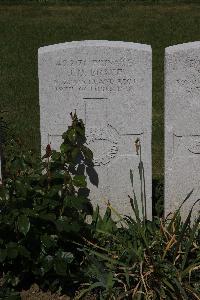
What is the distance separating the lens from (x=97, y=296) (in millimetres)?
4215

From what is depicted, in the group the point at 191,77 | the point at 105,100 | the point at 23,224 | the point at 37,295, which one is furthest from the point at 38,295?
the point at 191,77

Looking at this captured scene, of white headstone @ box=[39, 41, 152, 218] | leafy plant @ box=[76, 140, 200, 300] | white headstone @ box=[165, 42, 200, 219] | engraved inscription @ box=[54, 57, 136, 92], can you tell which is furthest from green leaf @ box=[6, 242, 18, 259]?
white headstone @ box=[165, 42, 200, 219]

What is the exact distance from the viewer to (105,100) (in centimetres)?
461

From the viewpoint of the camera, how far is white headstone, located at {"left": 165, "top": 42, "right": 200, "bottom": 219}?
4445 mm

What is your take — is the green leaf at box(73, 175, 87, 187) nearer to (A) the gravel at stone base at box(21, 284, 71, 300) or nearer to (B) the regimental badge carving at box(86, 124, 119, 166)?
(B) the regimental badge carving at box(86, 124, 119, 166)

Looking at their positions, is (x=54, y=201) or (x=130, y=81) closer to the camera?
(x=54, y=201)

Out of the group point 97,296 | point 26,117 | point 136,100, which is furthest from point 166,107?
point 26,117

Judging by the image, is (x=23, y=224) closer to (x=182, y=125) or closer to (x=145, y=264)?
(x=145, y=264)

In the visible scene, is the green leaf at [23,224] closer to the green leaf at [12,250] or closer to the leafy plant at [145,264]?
the green leaf at [12,250]

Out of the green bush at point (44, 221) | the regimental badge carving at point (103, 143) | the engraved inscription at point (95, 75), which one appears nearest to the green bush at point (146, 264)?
the green bush at point (44, 221)

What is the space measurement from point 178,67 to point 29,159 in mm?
1276

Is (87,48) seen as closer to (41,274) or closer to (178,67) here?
(178,67)

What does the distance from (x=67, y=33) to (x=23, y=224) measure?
8738 mm

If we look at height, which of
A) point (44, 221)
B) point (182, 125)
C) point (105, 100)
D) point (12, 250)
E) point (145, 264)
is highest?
point (105, 100)
